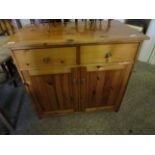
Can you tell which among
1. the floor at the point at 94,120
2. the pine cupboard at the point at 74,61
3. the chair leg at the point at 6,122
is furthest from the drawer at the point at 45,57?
the floor at the point at 94,120

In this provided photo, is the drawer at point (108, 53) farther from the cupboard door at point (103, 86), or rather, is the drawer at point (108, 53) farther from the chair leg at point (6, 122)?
the chair leg at point (6, 122)

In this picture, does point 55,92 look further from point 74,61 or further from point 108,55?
point 108,55

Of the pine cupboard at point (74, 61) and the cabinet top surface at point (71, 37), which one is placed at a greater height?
the cabinet top surface at point (71, 37)

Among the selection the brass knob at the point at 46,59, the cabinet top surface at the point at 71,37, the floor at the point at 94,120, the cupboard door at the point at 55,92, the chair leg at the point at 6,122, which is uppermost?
the cabinet top surface at the point at 71,37

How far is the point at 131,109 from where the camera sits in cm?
145

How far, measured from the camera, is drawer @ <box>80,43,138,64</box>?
0.82m

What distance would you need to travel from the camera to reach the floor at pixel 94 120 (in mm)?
1249

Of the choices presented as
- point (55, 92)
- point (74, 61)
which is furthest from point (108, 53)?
point (55, 92)

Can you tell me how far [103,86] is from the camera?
1.08m

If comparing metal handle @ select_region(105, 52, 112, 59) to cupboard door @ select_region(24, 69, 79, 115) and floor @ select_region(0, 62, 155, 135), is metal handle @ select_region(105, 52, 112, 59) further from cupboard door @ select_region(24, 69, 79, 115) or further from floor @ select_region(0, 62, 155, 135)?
floor @ select_region(0, 62, 155, 135)

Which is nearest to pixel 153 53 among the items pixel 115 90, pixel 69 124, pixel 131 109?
pixel 131 109

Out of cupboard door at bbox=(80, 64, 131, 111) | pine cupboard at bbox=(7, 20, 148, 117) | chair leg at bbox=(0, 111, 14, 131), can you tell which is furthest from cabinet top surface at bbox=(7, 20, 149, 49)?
chair leg at bbox=(0, 111, 14, 131)

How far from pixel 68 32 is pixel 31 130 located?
3.52 ft

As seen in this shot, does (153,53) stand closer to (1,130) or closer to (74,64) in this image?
(74,64)
